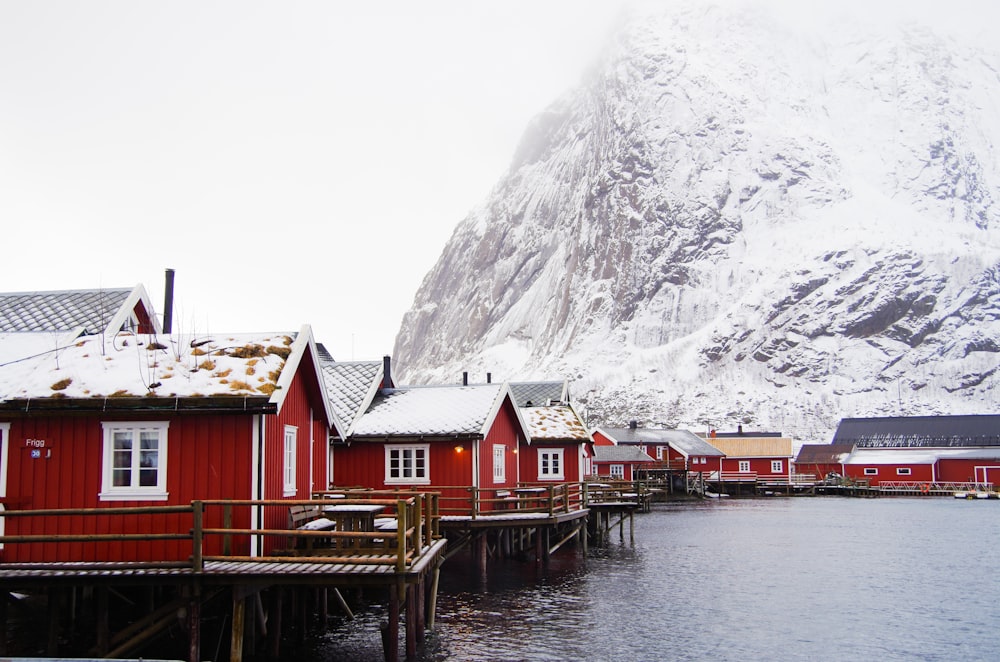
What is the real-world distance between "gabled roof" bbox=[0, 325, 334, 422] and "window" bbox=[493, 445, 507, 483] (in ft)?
48.7

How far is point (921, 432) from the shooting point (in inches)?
3770

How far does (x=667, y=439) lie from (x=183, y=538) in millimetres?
77832

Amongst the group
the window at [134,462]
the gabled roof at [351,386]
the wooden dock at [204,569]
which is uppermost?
the gabled roof at [351,386]

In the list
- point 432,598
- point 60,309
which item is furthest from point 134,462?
point 60,309

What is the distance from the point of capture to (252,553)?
17969mm

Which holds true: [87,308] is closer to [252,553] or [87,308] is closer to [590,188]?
[252,553]

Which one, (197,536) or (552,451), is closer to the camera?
(197,536)

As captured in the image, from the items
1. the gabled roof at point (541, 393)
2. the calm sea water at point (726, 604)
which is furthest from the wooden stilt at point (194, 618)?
the gabled roof at point (541, 393)

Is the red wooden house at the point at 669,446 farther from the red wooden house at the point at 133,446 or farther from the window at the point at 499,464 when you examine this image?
the red wooden house at the point at 133,446

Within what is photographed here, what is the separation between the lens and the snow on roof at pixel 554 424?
42000mm

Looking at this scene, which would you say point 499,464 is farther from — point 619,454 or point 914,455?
point 914,455

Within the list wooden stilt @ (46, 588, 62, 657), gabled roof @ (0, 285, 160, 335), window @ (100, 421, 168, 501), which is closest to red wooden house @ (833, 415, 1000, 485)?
gabled roof @ (0, 285, 160, 335)

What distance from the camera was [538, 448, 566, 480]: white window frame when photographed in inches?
1661

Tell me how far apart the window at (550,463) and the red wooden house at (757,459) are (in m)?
54.9
